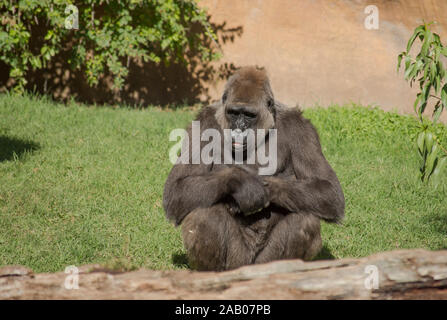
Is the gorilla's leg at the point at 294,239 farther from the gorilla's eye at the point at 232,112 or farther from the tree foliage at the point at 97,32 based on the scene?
the tree foliage at the point at 97,32

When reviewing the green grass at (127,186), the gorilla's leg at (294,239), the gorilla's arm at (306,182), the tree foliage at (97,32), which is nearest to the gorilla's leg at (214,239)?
the gorilla's leg at (294,239)

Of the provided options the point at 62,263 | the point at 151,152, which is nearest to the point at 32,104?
the point at 151,152

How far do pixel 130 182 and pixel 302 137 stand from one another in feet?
9.61

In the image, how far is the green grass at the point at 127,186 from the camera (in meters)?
5.64

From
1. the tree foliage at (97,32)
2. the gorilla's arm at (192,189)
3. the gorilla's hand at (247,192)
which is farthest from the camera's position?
the tree foliage at (97,32)

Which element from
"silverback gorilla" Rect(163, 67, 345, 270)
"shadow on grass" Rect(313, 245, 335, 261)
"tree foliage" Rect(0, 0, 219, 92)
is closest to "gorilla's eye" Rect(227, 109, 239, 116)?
"silverback gorilla" Rect(163, 67, 345, 270)

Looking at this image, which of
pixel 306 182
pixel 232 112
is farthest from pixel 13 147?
pixel 306 182

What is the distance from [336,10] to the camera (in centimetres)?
1115

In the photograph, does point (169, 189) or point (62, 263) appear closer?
point (169, 189)

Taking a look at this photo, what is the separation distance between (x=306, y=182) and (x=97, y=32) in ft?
21.3

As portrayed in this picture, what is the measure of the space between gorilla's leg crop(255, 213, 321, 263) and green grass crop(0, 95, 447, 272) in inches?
36.7

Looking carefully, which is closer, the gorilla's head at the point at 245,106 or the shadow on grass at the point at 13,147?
the gorilla's head at the point at 245,106

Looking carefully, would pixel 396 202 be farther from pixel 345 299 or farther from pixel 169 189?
pixel 345 299

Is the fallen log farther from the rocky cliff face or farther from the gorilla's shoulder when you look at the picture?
→ the rocky cliff face
